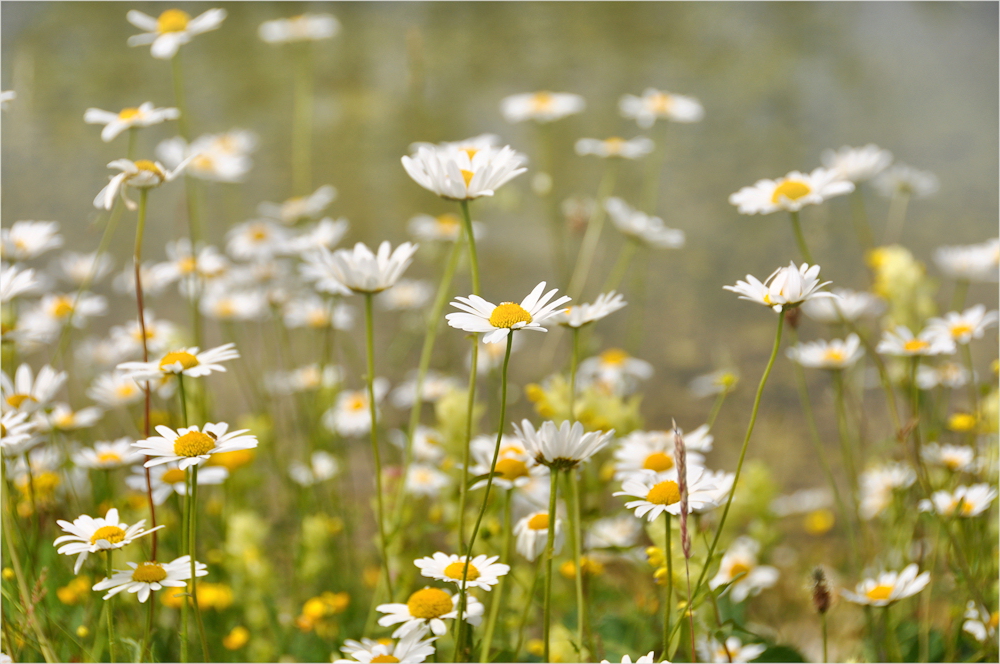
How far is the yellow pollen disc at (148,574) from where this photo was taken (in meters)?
0.59

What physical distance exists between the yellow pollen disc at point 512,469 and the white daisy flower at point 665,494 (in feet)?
0.33

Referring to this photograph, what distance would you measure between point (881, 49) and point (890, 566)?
6.45 ft

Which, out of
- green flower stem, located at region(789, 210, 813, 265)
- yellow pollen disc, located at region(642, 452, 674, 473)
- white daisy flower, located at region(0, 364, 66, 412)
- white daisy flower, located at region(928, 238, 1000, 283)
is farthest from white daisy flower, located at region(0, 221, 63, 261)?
white daisy flower, located at region(928, 238, 1000, 283)

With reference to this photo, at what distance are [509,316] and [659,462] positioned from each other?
0.26 meters

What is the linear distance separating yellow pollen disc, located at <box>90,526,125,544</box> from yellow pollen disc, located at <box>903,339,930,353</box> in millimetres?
780

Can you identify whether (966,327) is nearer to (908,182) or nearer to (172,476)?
(908,182)

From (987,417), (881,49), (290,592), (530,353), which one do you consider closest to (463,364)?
(530,353)

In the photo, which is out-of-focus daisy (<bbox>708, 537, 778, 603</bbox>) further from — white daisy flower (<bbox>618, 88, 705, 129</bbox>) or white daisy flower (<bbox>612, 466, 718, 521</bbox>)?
white daisy flower (<bbox>618, 88, 705, 129</bbox>)

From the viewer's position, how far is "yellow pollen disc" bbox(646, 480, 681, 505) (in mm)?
583

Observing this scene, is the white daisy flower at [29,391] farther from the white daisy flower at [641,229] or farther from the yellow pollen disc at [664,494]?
the white daisy flower at [641,229]

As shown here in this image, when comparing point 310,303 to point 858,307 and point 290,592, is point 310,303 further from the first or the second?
point 858,307

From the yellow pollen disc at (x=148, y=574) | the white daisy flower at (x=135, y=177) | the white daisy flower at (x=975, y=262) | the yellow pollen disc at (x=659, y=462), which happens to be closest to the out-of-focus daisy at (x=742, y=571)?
the yellow pollen disc at (x=659, y=462)

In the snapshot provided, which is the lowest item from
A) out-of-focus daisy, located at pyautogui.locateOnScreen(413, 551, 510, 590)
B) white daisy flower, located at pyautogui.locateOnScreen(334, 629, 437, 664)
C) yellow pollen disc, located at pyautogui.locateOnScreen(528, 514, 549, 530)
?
white daisy flower, located at pyautogui.locateOnScreen(334, 629, 437, 664)

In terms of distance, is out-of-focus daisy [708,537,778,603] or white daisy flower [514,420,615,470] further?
out-of-focus daisy [708,537,778,603]
